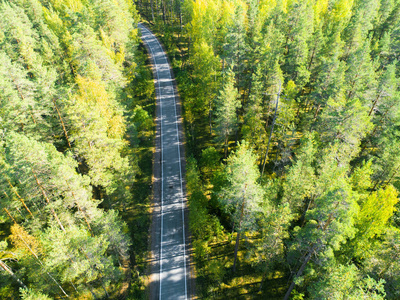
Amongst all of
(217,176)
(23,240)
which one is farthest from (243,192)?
(23,240)

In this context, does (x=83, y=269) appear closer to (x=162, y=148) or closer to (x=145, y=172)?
(x=145, y=172)

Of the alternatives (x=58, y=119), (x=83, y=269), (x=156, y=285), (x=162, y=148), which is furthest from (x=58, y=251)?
(x=162, y=148)

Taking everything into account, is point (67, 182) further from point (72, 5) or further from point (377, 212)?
point (72, 5)

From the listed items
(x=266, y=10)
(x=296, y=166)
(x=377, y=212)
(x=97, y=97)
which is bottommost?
(x=377, y=212)

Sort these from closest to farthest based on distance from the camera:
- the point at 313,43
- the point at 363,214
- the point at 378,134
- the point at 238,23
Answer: the point at 363,214
the point at 378,134
the point at 238,23
the point at 313,43

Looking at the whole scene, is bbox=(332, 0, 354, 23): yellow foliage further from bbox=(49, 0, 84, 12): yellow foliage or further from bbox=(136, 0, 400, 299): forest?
bbox=(49, 0, 84, 12): yellow foliage
